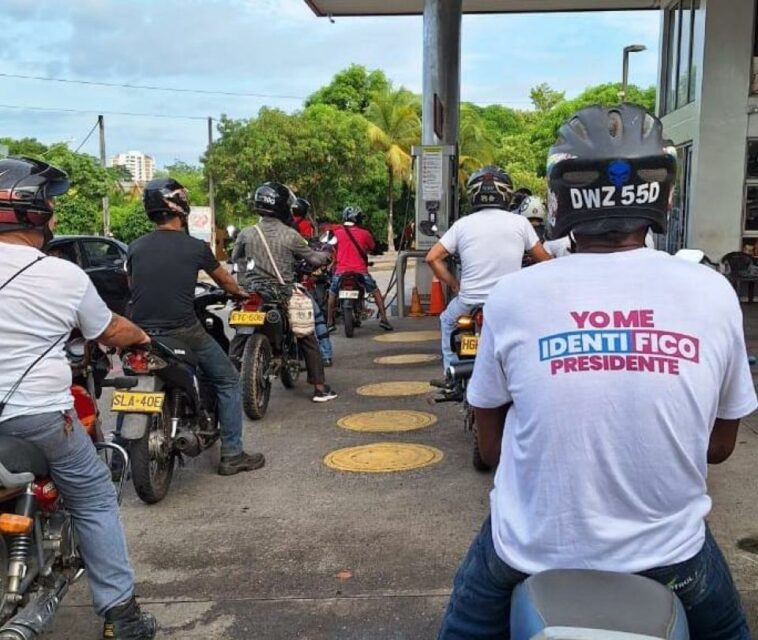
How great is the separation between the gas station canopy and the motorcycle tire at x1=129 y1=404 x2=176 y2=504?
13.2 m

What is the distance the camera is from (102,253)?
13219 millimetres

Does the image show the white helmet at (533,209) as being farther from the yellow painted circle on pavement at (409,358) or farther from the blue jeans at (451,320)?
the yellow painted circle on pavement at (409,358)

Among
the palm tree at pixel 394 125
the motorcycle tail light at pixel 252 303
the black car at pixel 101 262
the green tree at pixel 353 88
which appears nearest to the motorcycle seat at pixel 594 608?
the motorcycle tail light at pixel 252 303

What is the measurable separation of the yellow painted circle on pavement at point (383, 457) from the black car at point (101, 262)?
23.1ft

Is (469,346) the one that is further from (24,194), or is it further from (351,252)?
(351,252)

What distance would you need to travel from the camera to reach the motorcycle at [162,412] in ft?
14.9

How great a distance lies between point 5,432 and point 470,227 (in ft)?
11.7

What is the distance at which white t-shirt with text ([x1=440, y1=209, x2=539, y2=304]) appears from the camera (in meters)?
5.66

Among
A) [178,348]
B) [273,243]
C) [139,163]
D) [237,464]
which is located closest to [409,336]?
[273,243]

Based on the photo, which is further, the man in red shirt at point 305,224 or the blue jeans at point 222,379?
the man in red shirt at point 305,224

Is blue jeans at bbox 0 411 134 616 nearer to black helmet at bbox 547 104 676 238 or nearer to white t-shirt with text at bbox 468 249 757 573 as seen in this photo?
white t-shirt with text at bbox 468 249 757 573

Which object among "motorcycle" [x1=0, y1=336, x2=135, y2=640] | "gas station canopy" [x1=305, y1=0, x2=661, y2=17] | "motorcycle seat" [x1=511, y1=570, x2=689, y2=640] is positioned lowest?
"motorcycle" [x1=0, y1=336, x2=135, y2=640]

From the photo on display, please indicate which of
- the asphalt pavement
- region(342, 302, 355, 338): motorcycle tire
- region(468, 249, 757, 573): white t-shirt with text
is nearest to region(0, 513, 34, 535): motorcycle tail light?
the asphalt pavement

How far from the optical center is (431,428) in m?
6.43
